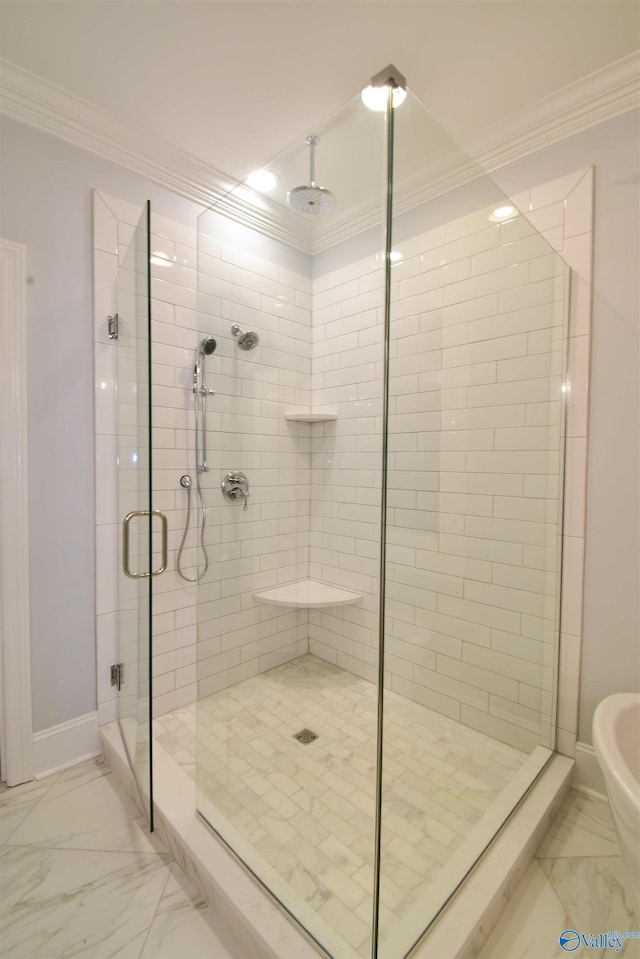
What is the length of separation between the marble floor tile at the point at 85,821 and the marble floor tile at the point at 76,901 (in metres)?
0.04

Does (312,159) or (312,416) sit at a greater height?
(312,159)

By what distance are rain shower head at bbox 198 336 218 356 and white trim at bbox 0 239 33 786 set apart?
0.69 metres

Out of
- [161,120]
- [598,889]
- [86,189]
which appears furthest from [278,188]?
[598,889]

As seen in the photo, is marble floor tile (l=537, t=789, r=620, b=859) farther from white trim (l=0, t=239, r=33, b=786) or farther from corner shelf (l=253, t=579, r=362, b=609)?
white trim (l=0, t=239, r=33, b=786)

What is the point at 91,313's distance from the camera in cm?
183

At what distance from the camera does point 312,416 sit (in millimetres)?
2066

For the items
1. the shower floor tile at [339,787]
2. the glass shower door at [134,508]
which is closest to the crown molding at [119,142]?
the glass shower door at [134,508]

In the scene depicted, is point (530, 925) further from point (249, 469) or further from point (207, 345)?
point (207, 345)

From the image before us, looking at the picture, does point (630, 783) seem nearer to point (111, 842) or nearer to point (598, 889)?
point (598, 889)

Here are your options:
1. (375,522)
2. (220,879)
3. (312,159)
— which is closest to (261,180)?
(312,159)

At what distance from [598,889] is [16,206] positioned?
3.15 metres

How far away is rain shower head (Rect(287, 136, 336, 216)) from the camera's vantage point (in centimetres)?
174

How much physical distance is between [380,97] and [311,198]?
919 millimetres

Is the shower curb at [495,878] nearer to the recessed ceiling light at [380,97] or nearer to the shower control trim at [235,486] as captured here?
the shower control trim at [235,486]
